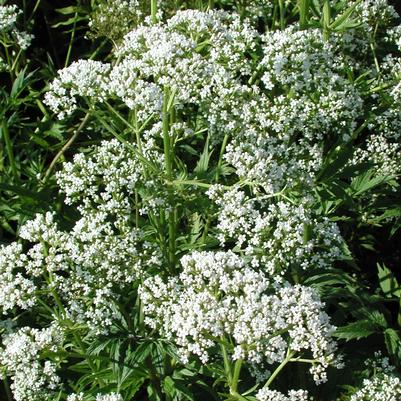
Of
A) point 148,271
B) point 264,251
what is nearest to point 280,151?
point 264,251

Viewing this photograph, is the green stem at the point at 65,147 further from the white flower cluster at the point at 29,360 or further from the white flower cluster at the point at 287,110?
the white flower cluster at the point at 29,360

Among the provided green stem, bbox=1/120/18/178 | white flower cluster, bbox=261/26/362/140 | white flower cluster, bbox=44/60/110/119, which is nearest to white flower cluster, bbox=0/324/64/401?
white flower cluster, bbox=44/60/110/119

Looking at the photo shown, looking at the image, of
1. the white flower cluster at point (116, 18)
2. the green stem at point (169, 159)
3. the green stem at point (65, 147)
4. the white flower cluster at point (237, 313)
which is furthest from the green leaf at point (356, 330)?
the white flower cluster at point (116, 18)

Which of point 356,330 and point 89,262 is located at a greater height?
point 89,262

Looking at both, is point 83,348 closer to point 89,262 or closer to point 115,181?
point 89,262

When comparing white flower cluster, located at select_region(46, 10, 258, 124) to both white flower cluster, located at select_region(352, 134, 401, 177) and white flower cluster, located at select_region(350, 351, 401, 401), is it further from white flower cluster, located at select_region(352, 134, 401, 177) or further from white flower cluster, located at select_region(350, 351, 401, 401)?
white flower cluster, located at select_region(350, 351, 401, 401)

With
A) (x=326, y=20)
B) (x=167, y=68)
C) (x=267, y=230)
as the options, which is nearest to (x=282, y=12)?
(x=326, y=20)
